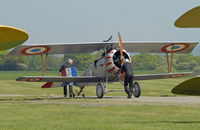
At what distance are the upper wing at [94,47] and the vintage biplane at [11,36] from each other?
39.0ft

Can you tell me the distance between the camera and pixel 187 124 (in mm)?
8688

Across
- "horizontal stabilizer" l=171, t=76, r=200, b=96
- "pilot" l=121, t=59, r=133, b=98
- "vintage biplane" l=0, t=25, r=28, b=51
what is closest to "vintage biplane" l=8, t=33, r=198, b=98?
"pilot" l=121, t=59, r=133, b=98

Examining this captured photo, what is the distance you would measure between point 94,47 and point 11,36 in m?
14.3

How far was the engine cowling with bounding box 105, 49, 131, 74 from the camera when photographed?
19.3m

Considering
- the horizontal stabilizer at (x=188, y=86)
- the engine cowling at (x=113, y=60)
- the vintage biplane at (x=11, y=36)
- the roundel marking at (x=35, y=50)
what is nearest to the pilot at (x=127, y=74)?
the engine cowling at (x=113, y=60)

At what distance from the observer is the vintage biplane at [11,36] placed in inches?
260

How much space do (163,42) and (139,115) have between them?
11.5 metres

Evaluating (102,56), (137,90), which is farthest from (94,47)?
(137,90)

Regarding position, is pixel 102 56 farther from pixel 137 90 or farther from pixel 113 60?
pixel 137 90

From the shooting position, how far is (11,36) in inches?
269

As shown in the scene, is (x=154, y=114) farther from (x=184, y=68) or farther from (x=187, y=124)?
(x=184, y=68)

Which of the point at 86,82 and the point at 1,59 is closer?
the point at 86,82

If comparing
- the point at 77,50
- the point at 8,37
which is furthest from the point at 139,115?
the point at 77,50

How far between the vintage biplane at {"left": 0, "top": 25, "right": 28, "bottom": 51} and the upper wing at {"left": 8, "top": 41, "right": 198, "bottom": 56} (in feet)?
39.0
